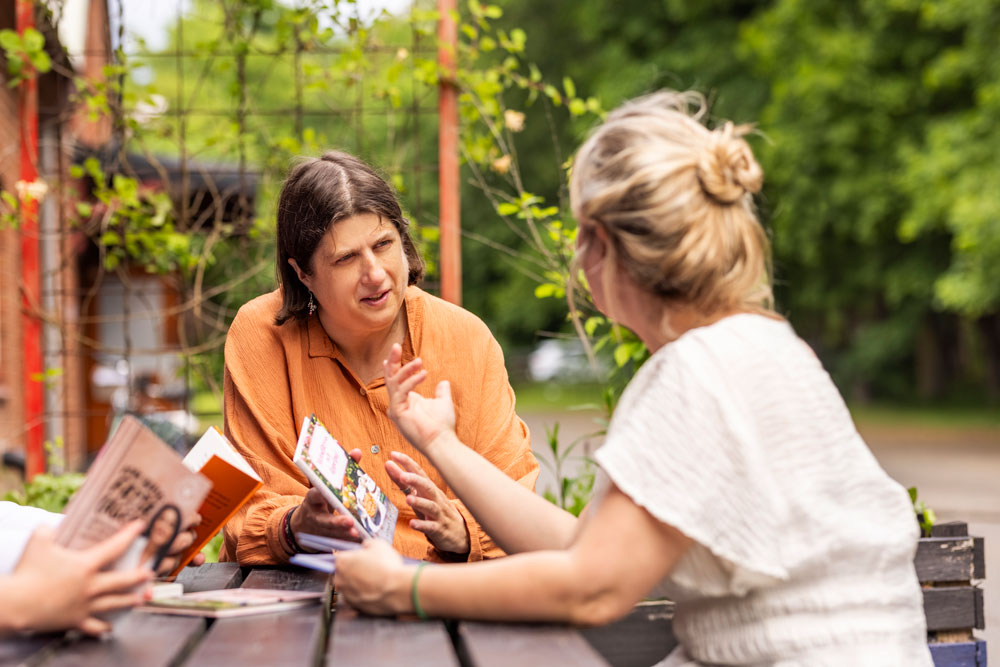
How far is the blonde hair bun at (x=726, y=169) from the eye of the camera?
5.43 ft

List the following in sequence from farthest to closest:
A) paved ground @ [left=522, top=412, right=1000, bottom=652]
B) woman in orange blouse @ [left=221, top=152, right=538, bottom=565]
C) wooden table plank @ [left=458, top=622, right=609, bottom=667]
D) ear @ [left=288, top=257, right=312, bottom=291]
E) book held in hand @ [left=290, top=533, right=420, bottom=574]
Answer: paved ground @ [left=522, top=412, right=1000, bottom=652] → ear @ [left=288, top=257, right=312, bottom=291] → woman in orange blouse @ [left=221, top=152, right=538, bottom=565] → book held in hand @ [left=290, top=533, right=420, bottom=574] → wooden table plank @ [left=458, top=622, right=609, bottom=667]

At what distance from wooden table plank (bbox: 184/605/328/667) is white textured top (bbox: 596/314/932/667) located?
1.65 ft

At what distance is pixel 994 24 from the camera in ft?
50.3

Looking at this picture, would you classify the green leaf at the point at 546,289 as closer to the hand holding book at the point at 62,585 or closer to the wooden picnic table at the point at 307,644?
the wooden picnic table at the point at 307,644

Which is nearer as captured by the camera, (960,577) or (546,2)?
(960,577)

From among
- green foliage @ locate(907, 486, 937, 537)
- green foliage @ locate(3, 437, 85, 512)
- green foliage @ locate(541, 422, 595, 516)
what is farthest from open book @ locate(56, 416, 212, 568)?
green foliage @ locate(3, 437, 85, 512)

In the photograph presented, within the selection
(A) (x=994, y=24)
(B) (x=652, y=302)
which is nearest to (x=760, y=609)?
(B) (x=652, y=302)

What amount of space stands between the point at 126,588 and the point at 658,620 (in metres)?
1.08

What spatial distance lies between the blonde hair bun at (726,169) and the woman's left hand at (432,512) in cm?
94

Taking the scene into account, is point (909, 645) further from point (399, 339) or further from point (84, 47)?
point (84, 47)

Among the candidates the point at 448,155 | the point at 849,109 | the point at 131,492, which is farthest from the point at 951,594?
the point at 849,109

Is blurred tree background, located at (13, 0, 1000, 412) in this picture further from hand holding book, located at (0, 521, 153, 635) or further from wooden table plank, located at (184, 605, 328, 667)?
hand holding book, located at (0, 521, 153, 635)

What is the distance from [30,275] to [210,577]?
3815 millimetres

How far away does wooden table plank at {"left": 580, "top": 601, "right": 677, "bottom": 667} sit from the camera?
7.22ft
